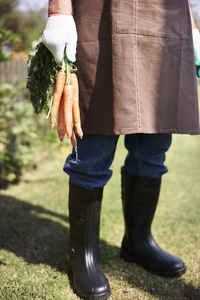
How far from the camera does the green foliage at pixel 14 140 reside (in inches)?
116

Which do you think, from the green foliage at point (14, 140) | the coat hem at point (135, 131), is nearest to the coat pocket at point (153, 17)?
the coat hem at point (135, 131)

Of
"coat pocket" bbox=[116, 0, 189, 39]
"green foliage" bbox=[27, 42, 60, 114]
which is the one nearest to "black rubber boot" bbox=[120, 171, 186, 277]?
"green foliage" bbox=[27, 42, 60, 114]

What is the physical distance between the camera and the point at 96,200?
1498 millimetres

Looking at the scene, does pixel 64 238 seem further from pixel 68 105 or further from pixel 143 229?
pixel 68 105

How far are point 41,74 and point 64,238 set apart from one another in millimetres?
1120

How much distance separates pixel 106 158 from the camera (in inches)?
57.8

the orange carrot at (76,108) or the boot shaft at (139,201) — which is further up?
the orange carrot at (76,108)

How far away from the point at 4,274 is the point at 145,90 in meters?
1.13

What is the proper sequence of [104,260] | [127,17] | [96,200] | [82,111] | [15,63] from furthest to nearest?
[15,63]
[104,260]
[96,200]
[82,111]
[127,17]

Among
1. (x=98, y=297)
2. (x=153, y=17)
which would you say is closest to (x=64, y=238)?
(x=98, y=297)

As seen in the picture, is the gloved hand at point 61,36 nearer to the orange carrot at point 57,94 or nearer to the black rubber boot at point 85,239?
the orange carrot at point 57,94

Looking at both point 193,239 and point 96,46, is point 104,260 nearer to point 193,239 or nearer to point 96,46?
point 193,239

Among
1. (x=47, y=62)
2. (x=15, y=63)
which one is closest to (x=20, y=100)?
(x=15, y=63)

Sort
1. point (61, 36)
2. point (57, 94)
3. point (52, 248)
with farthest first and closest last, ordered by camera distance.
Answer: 1. point (52, 248)
2. point (57, 94)
3. point (61, 36)
